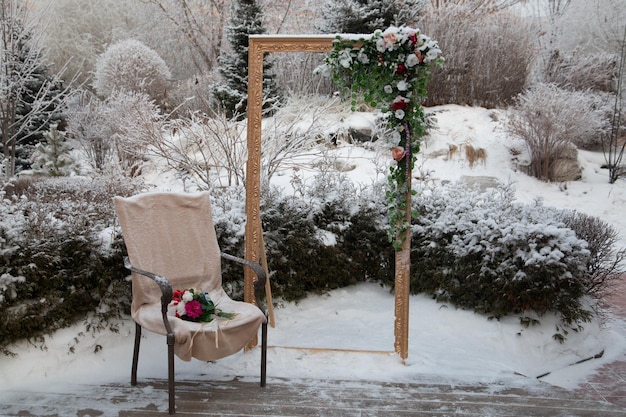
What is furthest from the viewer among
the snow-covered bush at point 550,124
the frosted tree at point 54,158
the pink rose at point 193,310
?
the snow-covered bush at point 550,124

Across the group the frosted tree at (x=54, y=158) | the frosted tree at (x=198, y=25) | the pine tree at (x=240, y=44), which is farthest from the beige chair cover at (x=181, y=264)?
the frosted tree at (x=198, y=25)

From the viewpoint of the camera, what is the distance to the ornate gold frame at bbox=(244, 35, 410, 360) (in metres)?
3.36

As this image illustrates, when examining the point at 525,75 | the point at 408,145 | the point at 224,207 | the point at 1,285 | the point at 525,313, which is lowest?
the point at 525,313

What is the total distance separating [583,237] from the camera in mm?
4188

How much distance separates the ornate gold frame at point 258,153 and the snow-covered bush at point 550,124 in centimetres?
524

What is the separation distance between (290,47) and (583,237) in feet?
8.53

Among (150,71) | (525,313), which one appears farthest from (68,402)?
(150,71)

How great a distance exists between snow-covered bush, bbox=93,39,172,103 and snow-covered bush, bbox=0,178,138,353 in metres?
6.56

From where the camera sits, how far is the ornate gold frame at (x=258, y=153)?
336cm

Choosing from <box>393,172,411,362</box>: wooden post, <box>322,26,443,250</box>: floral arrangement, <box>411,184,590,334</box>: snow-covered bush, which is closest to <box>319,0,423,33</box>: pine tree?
<box>411,184,590,334</box>: snow-covered bush

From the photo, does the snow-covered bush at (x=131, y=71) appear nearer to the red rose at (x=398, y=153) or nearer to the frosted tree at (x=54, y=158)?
the frosted tree at (x=54, y=158)

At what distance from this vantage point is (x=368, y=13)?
889cm

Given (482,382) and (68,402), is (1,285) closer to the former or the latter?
(68,402)

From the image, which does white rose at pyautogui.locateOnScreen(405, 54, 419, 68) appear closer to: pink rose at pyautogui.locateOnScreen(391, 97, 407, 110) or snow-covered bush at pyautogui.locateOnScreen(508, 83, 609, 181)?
pink rose at pyautogui.locateOnScreen(391, 97, 407, 110)
